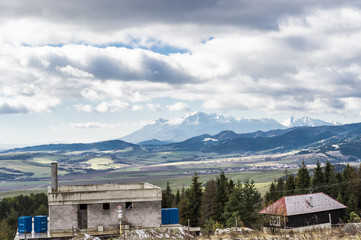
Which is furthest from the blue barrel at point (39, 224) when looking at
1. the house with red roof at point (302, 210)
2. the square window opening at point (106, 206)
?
the house with red roof at point (302, 210)

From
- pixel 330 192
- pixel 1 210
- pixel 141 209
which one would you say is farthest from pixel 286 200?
pixel 1 210

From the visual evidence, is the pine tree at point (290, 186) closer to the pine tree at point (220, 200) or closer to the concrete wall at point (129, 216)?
the pine tree at point (220, 200)

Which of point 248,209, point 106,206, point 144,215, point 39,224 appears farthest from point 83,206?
point 248,209

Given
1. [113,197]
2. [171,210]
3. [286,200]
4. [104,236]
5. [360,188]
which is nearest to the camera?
[104,236]

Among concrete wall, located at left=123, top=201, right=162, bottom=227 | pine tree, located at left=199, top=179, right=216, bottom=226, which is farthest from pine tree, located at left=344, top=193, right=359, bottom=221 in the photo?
concrete wall, located at left=123, top=201, right=162, bottom=227

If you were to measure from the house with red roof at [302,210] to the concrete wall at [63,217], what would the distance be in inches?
1747

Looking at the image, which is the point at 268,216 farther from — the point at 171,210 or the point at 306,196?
the point at 171,210

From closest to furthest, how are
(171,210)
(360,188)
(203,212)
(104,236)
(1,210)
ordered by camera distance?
(104,236)
(171,210)
(203,212)
(360,188)
(1,210)

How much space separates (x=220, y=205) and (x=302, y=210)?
69.4ft

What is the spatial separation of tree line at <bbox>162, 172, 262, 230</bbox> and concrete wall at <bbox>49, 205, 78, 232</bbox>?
37063 mm

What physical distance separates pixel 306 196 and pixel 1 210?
449ft

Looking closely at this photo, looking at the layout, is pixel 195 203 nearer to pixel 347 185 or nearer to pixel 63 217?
pixel 347 185

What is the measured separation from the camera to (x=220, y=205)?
10681 cm

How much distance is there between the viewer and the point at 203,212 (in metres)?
108
